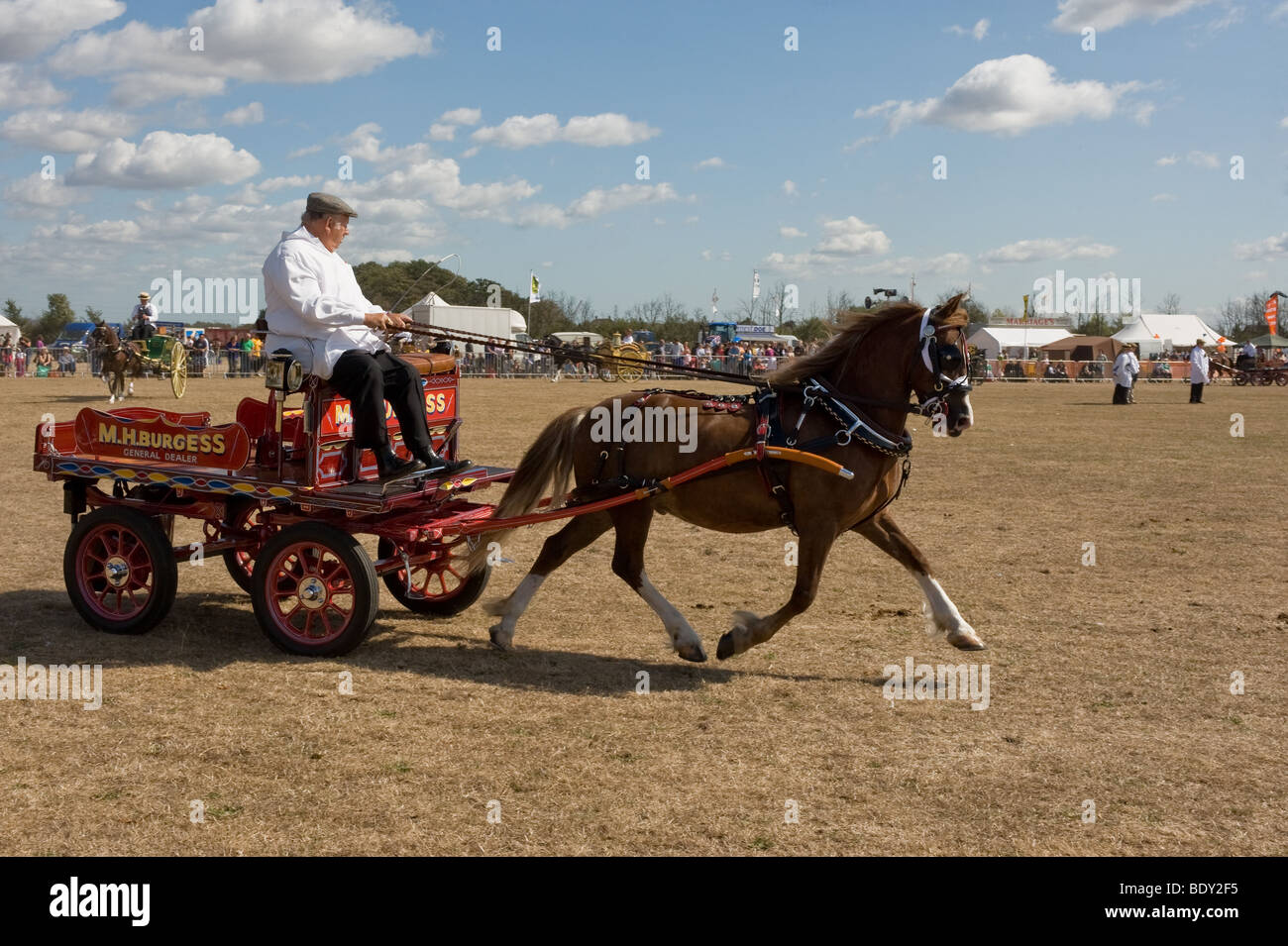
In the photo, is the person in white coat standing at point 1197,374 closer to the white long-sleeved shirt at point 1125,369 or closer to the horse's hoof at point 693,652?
the white long-sleeved shirt at point 1125,369

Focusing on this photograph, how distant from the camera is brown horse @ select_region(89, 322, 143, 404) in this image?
83.0ft

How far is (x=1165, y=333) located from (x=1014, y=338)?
28.9 feet

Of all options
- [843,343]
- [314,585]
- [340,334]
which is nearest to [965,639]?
[843,343]

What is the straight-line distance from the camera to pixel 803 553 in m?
6.52

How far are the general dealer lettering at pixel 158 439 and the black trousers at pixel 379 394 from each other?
0.96 m

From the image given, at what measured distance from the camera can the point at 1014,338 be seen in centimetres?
6925

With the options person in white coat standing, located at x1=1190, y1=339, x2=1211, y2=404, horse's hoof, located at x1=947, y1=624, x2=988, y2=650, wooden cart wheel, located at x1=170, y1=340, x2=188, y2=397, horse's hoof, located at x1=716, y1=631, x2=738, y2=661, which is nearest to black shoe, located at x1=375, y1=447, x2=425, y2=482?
horse's hoof, located at x1=716, y1=631, x2=738, y2=661

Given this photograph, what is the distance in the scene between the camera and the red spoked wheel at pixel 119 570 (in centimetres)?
701

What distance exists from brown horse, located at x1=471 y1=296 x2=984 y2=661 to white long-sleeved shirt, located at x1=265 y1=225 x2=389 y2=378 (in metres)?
1.40

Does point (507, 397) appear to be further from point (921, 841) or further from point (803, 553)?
point (921, 841)

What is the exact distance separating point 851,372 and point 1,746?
4920 mm

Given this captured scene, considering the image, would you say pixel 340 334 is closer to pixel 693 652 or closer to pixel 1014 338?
pixel 693 652

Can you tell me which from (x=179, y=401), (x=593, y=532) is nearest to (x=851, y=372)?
(x=593, y=532)

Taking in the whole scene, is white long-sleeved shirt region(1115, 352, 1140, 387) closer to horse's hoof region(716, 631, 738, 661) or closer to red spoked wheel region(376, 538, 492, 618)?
red spoked wheel region(376, 538, 492, 618)
